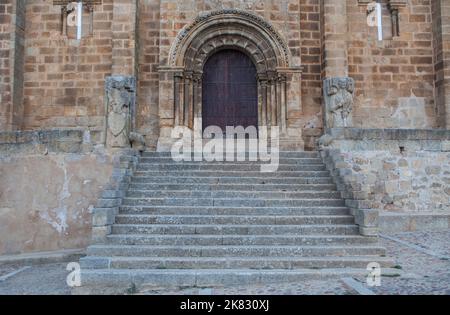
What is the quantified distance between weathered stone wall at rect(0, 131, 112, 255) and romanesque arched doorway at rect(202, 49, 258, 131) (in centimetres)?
467

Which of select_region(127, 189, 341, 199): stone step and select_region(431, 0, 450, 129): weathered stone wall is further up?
select_region(431, 0, 450, 129): weathered stone wall

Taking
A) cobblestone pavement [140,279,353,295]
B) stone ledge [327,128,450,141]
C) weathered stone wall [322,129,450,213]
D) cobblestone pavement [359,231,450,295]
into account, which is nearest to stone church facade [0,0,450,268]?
stone ledge [327,128,450,141]

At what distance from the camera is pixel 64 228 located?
8.38m

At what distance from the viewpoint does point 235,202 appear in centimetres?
760

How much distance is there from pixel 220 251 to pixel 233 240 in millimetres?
356

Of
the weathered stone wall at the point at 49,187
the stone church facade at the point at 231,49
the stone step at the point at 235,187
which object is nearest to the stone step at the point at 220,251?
the stone step at the point at 235,187

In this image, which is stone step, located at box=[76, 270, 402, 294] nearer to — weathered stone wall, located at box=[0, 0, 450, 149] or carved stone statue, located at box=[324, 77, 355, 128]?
carved stone statue, located at box=[324, 77, 355, 128]

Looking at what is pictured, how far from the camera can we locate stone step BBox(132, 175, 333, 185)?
8.24 meters

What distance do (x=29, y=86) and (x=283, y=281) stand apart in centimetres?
1027

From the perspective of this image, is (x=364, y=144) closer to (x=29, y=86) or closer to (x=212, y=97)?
(x=212, y=97)

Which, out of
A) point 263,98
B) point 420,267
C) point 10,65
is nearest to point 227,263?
A: point 420,267

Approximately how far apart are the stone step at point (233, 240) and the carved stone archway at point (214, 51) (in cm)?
555

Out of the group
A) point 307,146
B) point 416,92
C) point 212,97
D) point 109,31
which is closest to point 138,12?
point 109,31

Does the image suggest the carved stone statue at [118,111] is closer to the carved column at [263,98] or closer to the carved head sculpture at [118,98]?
the carved head sculpture at [118,98]
